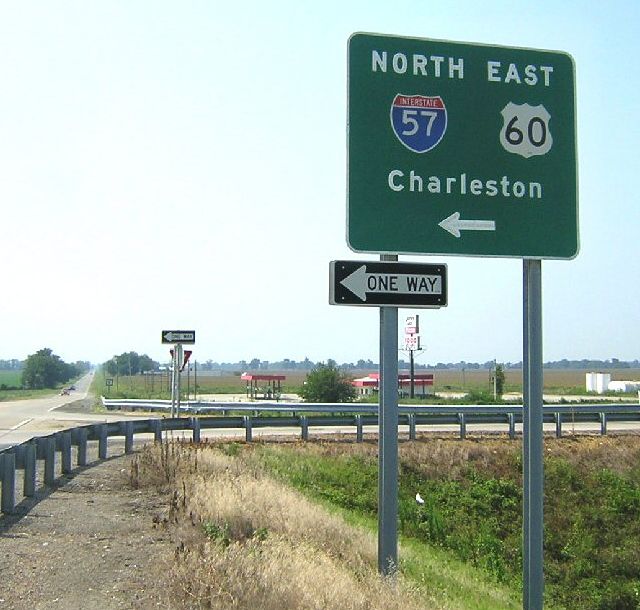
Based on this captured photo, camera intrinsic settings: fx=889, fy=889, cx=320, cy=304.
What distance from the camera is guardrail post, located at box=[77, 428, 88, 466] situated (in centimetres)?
1795

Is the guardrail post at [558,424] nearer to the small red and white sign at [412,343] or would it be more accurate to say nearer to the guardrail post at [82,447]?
the guardrail post at [82,447]

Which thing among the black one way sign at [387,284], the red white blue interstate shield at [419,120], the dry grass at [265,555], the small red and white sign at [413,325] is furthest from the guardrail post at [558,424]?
the small red and white sign at [413,325]

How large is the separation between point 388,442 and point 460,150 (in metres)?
2.22

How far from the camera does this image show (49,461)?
1491 cm

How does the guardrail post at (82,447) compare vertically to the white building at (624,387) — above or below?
above

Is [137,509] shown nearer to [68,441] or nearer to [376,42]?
[68,441]

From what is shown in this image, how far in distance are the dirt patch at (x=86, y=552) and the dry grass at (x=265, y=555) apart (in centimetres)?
32

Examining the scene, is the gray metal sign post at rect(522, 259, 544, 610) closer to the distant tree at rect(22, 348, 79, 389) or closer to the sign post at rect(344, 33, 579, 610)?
the sign post at rect(344, 33, 579, 610)

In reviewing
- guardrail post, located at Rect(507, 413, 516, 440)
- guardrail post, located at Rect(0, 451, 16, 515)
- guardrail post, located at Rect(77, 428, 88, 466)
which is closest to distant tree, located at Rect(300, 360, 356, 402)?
guardrail post, located at Rect(507, 413, 516, 440)

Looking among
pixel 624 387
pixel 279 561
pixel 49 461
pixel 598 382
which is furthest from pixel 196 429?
pixel 624 387

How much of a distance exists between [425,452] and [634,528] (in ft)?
19.0

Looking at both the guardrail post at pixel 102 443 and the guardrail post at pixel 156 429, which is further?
the guardrail post at pixel 156 429

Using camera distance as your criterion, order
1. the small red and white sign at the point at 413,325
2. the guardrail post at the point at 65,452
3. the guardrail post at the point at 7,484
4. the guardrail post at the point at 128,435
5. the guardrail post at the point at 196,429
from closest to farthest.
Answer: the guardrail post at the point at 7,484, the guardrail post at the point at 65,452, the guardrail post at the point at 128,435, the guardrail post at the point at 196,429, the small red and white sign at the point at 413,325

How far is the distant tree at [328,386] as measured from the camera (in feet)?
163
